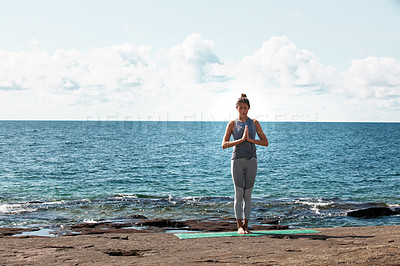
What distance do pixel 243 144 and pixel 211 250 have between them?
2.21 m

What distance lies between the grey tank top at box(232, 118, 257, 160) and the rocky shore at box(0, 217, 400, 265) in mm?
1548

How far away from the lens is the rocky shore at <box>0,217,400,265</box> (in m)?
5.79

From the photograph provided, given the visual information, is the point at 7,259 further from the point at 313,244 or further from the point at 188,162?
the point at 188,162

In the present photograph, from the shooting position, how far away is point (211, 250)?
21.7 feet

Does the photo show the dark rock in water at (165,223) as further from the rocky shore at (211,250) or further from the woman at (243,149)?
the woman at (243,149)

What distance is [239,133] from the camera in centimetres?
803

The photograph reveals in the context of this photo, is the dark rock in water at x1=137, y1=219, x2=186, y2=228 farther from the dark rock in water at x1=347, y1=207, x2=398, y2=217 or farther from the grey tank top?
the dark rock in water at x1=347, y1=207, x2=398, y2=217

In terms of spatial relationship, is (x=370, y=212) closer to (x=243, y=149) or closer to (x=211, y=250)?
(x=243, y=149)

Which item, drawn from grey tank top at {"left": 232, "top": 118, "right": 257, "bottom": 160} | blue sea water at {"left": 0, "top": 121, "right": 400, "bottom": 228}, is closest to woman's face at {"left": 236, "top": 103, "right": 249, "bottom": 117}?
grey tank top at {"left": 232, "top": 118, "right": 257, "bottom": 160}

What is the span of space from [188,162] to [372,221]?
29.4 m

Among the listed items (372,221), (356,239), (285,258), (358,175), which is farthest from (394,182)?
(285,258)

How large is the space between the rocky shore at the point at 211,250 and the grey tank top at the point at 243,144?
5.08 feet

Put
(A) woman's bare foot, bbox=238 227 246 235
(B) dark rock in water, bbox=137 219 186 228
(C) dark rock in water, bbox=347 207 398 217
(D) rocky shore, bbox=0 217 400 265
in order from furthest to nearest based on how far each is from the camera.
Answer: (C) dark rock in water, bbox=347 207 398 217 < (B) dark rock in water, bbox=137 219 186 228 < (A) woman's bare foot, bbox=238 227 246 235 < (D) rocky shore, bbox=0 217 400 265

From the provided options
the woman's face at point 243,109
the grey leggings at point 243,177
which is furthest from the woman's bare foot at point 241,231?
the woman's face at point 243,109
